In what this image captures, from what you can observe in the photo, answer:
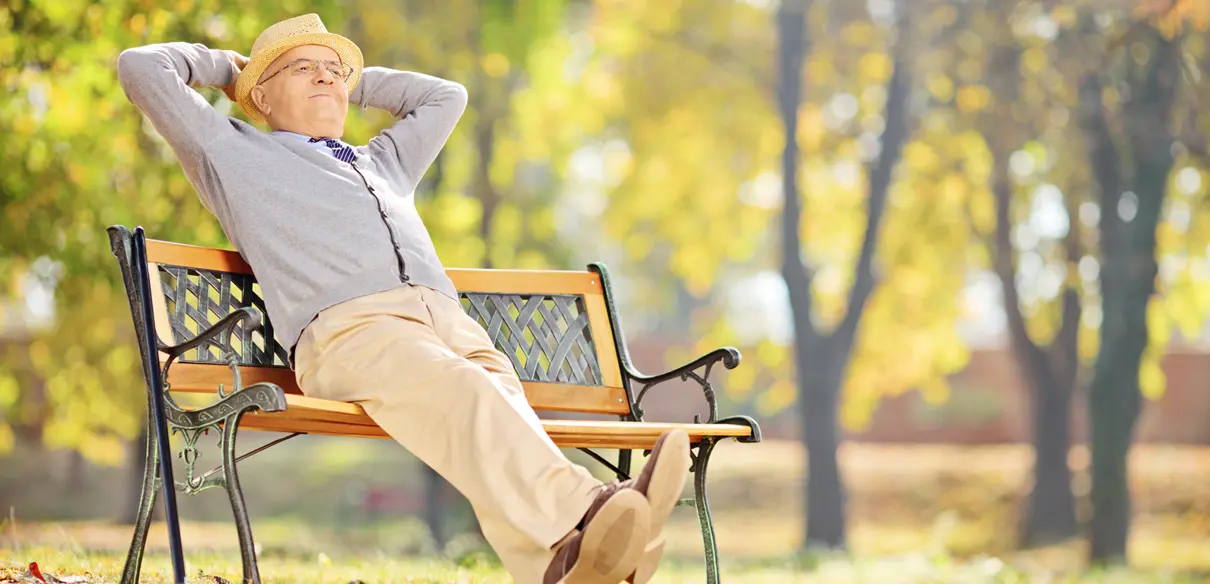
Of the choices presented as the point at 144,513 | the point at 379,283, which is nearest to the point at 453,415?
the point at 379,283

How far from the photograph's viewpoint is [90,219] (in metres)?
8.15

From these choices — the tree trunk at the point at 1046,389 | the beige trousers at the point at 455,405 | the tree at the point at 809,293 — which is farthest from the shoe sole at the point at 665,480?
the tree trunk at the point at 1046,389

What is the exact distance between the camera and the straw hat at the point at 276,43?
3.82 metres

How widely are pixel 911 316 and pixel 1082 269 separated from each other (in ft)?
5.95

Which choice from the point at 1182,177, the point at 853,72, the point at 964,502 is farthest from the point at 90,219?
the point at 964,502

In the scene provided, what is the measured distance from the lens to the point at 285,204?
3592mm

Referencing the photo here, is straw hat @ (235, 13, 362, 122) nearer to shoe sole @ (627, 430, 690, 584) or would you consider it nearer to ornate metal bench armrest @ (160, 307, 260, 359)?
ornate metal bench armrest @ (160, 307, 260, 359)

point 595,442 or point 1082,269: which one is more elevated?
point 1082,269

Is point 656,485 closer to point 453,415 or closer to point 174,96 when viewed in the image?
point 453,415

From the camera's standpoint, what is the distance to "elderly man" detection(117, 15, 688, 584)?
117 inches

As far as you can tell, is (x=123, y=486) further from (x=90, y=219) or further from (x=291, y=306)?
(x=291, y=306)

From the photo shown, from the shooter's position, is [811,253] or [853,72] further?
[811,253]

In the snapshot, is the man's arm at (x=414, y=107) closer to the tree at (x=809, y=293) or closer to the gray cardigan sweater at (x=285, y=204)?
the gray cardigan sweater at (x=285, y=204)

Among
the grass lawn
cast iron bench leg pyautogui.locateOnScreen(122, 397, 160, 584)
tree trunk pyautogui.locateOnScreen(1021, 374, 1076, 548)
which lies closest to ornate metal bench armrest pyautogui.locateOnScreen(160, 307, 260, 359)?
cast iron bench leg pyautogui.locateOnScreen(122, 397, 160, 584)
